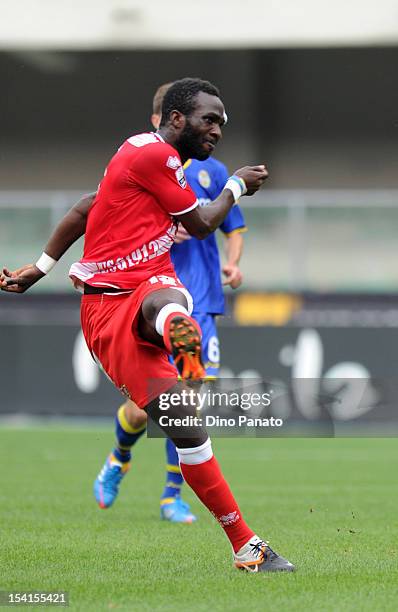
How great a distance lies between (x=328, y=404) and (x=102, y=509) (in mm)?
2202

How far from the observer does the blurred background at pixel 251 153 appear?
16.2m

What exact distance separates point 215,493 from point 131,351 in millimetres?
661

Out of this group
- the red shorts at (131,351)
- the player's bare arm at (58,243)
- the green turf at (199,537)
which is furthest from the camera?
the player's bare arm at (58,243)

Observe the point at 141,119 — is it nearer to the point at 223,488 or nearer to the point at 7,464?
the point at 7,464

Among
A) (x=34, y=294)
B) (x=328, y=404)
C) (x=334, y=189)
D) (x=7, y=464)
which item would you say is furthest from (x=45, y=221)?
(x=328, y=404)

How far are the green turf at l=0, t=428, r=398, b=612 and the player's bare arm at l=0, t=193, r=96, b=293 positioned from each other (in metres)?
1.21

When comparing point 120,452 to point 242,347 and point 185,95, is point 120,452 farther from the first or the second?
point 242,347

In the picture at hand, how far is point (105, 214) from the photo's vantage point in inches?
225

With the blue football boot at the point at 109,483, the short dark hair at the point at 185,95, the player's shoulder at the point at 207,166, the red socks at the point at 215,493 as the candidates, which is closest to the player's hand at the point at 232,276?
the player's shoulder at the point at 207,166

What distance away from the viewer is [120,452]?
317 inches

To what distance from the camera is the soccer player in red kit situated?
5.44 metres

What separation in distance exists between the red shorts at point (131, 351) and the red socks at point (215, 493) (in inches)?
11.5

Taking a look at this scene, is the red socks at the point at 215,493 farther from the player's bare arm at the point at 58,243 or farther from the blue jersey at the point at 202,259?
the blue jersey at the point at 202,259

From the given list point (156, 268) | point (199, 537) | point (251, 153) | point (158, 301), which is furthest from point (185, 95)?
point (251, 153)
